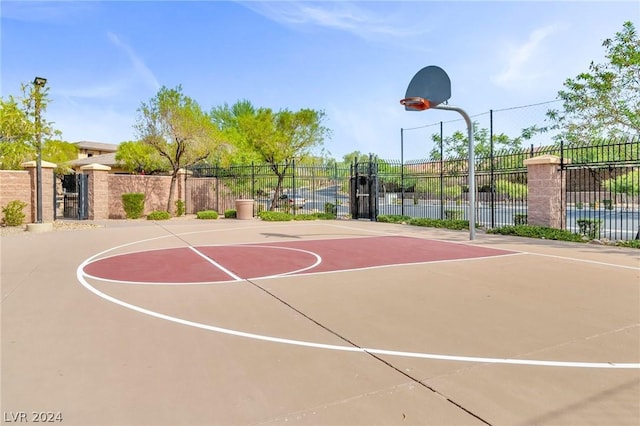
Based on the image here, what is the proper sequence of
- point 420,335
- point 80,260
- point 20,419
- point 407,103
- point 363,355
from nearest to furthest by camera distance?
1. point 20,419
2. point 363,355
3. point 420,335
4. point 80,260
5. point 407,103

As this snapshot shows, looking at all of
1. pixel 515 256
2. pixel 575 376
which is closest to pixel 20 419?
pixel 575 376

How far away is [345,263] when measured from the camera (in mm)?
8438

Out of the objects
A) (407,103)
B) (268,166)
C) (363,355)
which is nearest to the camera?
(363,355)

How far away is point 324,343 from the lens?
4023 mm

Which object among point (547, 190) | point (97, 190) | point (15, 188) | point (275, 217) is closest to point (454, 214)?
point (547, 190)

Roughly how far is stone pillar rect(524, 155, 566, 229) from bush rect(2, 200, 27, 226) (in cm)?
1967

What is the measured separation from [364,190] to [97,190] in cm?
1406

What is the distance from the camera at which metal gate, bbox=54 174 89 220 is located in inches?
837

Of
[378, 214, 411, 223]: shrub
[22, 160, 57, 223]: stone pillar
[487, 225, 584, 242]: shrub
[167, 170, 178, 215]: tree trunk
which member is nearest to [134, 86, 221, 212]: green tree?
[167, 170, 178, 215]: tree trunk

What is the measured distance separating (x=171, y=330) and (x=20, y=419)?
1.75 meters

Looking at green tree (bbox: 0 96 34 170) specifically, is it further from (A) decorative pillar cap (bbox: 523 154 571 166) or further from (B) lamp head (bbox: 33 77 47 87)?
(A) decorative pillar cap (bbox: 523 154 571 166)

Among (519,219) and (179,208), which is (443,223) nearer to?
(519,219)

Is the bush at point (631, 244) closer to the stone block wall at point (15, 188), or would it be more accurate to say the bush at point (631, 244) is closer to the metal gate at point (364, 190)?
the metal gate at point (364, 190)

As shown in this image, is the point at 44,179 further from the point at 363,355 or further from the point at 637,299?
the point at 637,299
